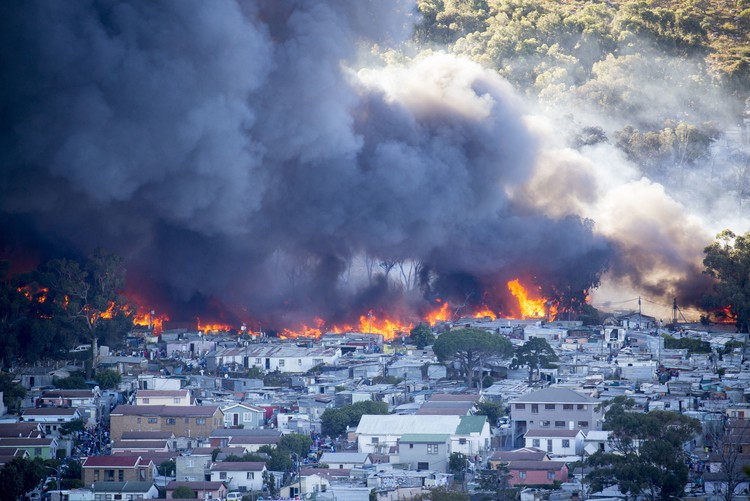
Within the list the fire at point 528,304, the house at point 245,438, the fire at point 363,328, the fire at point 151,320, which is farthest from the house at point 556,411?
the fire at point 151,320

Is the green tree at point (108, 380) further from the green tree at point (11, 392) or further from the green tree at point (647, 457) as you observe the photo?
the green tree at point (647, 457)

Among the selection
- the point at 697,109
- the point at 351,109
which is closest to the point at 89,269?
the point at 351,109

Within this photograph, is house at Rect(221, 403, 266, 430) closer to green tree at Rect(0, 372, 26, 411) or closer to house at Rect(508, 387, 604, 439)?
green tree at Rect(0, 372, 26, 411)

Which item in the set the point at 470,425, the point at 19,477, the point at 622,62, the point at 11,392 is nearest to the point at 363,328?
the point at 11,392

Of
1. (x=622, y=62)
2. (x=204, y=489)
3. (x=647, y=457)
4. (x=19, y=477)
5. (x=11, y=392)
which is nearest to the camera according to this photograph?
(x=647, y=457)

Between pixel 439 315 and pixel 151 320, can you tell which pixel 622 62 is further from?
pixel 151 320

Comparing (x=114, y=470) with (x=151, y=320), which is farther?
(x=151, y=320)

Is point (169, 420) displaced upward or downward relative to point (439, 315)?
downward
